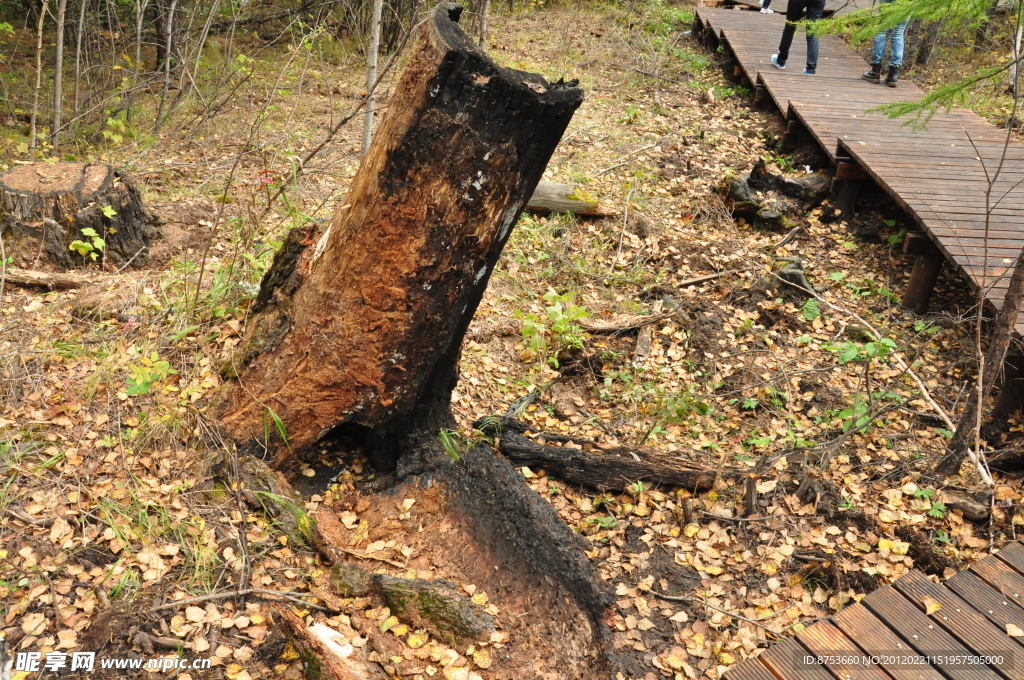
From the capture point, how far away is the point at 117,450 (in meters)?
3.38

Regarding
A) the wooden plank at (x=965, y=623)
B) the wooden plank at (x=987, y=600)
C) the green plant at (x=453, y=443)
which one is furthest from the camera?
the green plant at (x=453, y=443)

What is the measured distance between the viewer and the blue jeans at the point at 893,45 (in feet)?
30.7

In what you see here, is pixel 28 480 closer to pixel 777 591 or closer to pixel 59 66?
pixel 777 591

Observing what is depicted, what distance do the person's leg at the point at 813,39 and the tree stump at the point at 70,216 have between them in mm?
8582

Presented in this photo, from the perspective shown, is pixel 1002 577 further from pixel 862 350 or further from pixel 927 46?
pixel 927 46

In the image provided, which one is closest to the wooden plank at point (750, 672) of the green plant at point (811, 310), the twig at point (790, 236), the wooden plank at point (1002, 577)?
the wooden plank at point (1002, 577)

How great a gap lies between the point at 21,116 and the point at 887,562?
1033 centimetres

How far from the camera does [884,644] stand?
2660 mm

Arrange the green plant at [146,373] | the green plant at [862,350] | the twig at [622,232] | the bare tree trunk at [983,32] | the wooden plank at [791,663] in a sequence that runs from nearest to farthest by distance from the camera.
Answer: the wooden plank at [791,663], the green plant at [146,373], the green plant at [862,350], the twig at [622,232], the bare tree trunk at [983,32]

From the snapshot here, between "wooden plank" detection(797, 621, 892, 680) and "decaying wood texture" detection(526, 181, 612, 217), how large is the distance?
5156 mm

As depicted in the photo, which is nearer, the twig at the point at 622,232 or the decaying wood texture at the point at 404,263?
the decaying wood texture at the point at 404,263

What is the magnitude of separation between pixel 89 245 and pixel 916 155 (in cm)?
765

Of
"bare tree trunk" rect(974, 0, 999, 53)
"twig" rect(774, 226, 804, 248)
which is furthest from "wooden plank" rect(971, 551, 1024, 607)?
"bare tree trunk" rect(974, 0, 999, 53)

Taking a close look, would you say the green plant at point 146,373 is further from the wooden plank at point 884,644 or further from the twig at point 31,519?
the wooden plank at point 884,644
